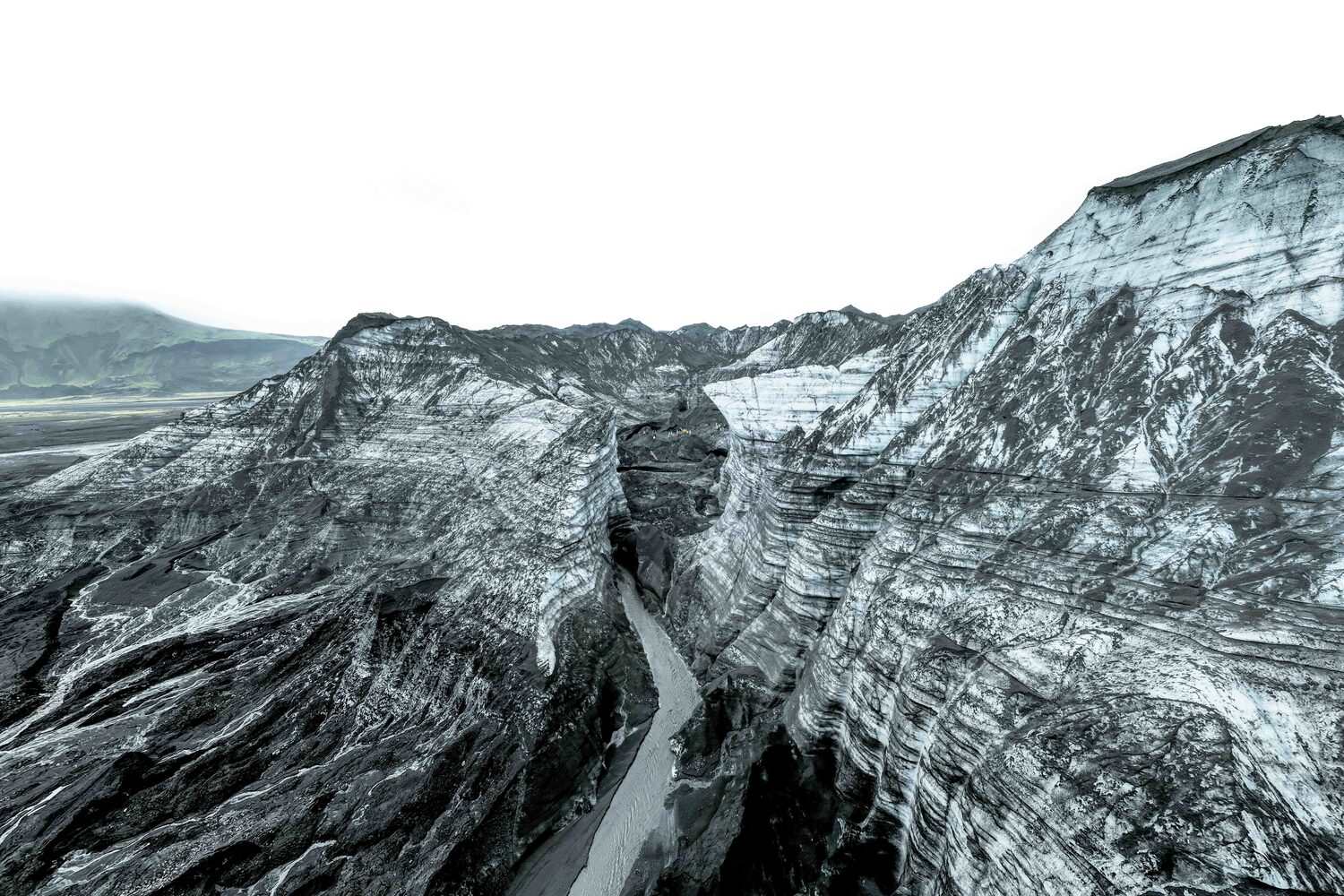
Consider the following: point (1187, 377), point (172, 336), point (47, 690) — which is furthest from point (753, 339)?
point (172, 336)

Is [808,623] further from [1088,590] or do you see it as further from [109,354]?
[109,354]

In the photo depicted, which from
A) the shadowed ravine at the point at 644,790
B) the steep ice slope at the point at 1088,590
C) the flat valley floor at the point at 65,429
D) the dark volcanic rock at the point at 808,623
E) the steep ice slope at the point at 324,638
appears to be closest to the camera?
the steep ice slope at the point at 1088,590

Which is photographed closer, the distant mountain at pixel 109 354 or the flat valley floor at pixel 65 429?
the flat valley floor at pixel 65 429

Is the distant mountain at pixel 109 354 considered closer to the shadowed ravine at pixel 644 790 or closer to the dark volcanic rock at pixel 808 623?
the dark volcanic rock at pixel 808 623

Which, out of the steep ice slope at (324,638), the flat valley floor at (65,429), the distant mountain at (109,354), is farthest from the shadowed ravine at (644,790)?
the distant mountain at (109,354)

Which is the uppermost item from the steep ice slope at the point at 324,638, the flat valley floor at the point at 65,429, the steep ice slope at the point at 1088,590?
the steep ice slope at the point at 1088,590

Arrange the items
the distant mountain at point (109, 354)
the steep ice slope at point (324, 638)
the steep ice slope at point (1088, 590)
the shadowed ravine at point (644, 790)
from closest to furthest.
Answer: the steep ice slope at point (1088, 590) → the steep ice slope at point (324, 638) → the shadowed ravine at point (644, 790) → the distant mountain at point (109, 354)

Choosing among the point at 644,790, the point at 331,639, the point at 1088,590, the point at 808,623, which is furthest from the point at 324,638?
the point at 1088,590

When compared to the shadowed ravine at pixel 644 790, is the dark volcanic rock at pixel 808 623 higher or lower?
higher
